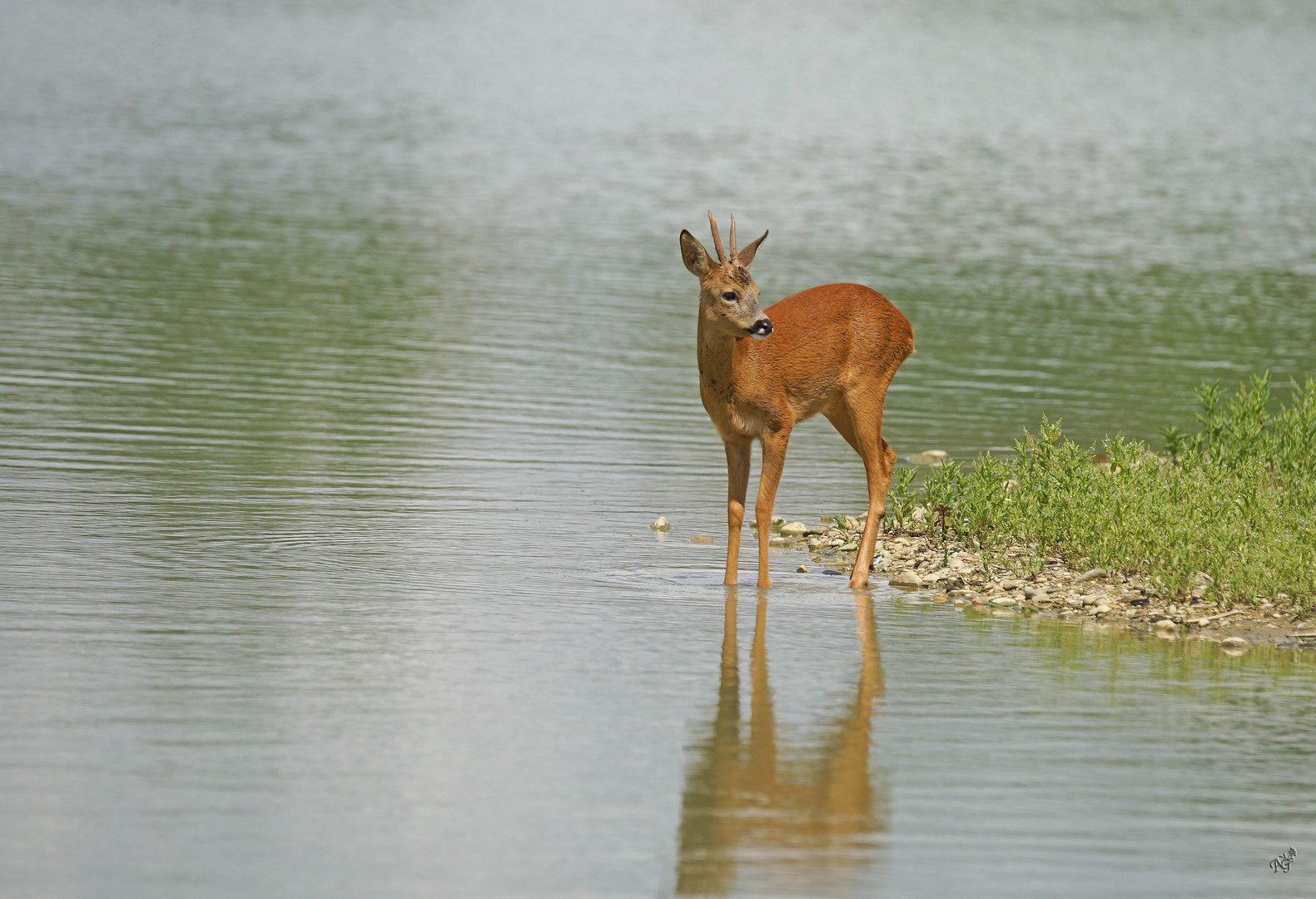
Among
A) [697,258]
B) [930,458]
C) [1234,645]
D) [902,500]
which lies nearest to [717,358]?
[697,258]

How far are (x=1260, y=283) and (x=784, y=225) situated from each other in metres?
8.27

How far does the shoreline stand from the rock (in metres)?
2.54

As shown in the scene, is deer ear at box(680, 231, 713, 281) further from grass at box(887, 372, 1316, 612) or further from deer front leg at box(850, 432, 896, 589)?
grass at box(887, 372, 1316, 612)

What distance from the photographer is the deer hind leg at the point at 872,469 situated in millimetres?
11727

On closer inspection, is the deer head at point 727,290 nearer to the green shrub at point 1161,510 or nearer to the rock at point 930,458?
the green shrub at point 1161,510

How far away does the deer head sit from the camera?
429 inches

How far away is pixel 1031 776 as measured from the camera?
305 inches

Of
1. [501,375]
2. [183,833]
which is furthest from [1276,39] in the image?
[183,833]

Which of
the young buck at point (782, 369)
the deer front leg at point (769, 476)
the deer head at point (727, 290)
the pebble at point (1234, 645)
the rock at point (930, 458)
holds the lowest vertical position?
the pebble at point (1234, 645)

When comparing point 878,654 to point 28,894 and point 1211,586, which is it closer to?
point 1211,586

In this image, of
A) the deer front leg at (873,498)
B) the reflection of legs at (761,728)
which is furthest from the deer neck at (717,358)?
the reflection of legs at (761,728)

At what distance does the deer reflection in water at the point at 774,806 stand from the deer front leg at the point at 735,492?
7.72 feet

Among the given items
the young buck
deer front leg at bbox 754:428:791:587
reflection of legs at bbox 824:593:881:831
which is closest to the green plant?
the young buck

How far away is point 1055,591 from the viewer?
11430 mm
